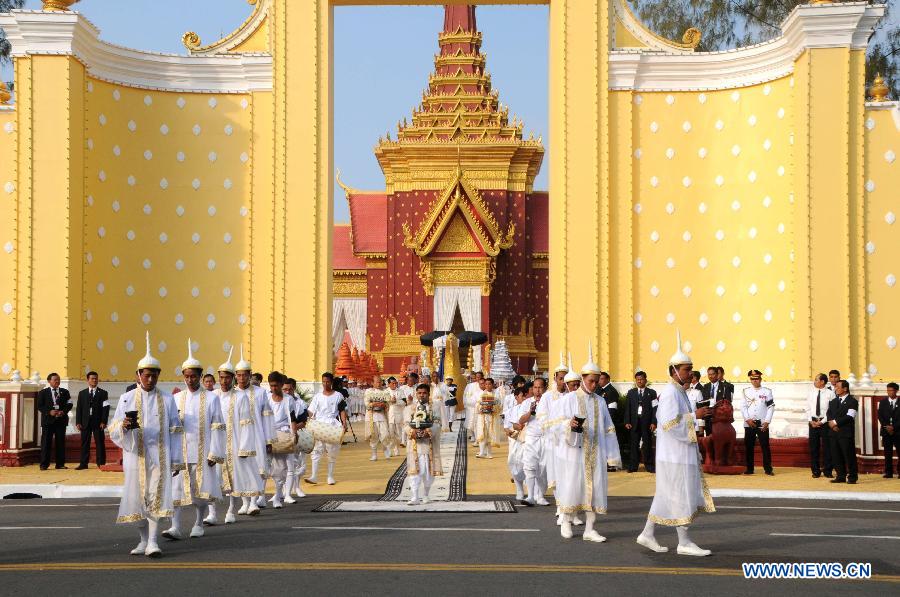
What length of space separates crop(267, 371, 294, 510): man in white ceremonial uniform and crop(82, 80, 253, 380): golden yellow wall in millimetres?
6848

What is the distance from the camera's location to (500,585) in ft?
25.6

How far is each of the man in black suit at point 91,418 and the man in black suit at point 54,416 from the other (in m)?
0.25

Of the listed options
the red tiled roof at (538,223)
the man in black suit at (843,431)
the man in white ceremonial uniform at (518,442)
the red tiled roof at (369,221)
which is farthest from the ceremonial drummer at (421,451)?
the red tiled roof at (369,221)

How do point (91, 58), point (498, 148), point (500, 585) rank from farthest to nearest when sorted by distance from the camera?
point (498, 148)
point (91, 58)
point (500, 585)

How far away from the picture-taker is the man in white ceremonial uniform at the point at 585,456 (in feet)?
34.2

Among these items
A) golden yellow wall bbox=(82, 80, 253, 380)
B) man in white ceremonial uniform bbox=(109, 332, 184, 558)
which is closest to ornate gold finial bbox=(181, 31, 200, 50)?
golden yellow wall bbox=(82, 80, 253, 380)

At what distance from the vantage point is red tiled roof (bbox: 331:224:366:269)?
44.9m

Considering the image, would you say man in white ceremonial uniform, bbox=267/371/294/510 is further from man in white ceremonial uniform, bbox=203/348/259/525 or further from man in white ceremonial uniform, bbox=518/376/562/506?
man in white ceremonial uniform, bbox=518/376/562/506

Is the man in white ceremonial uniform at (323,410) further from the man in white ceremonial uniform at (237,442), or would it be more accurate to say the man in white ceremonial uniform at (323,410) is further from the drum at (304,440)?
the man in white ceremonial uniform at (237,442)

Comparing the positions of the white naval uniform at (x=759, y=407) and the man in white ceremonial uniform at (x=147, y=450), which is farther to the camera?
the white naval uniform at (x=759, y=407)

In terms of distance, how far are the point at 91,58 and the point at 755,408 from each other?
43.7 feet

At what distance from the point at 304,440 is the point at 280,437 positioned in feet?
1.52

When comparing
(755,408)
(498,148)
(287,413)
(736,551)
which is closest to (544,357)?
(498,148)

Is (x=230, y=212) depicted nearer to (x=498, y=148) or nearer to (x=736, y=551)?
(x=736, y=551)
